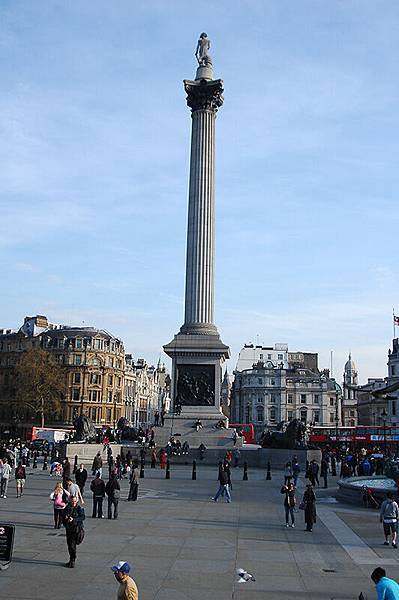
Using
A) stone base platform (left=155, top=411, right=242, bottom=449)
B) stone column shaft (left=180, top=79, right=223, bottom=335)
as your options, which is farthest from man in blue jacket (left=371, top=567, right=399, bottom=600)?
stone column shaft (left=180, top=79, right=223, bottom=335)

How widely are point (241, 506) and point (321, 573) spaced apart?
12312 millimetres

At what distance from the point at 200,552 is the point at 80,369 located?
92212mm

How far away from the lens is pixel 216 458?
50.6 meters

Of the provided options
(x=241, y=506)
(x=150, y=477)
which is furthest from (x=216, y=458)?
(x=241, y=506)

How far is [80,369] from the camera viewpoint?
353 feet

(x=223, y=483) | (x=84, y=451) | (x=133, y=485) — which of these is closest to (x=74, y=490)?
(x=133, y=485)

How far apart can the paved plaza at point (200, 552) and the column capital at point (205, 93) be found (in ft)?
149

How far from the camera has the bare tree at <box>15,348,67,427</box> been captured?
9500 centimetres

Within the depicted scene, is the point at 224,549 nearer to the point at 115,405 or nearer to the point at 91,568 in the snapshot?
the point at 91,568

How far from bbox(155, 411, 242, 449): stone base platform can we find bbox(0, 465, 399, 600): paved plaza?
2588cm

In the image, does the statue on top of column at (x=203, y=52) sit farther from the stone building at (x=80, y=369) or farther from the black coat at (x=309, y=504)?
the black coat at (x=309, y=504)

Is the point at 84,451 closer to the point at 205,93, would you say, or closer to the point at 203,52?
the point at 205,93

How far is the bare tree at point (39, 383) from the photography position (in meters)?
95.0

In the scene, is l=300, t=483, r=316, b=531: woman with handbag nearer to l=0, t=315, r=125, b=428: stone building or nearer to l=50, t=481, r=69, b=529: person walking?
l=50, t=481, r=69, b=529: person walking
